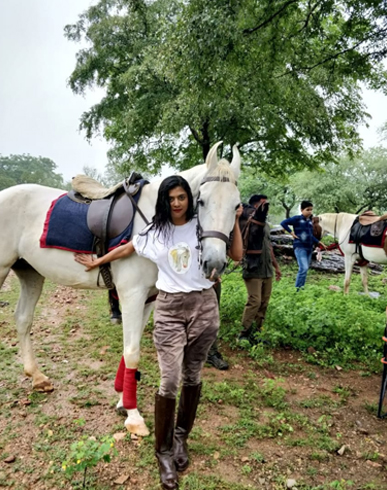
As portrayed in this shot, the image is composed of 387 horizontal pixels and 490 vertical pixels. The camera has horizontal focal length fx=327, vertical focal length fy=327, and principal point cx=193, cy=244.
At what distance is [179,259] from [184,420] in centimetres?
125

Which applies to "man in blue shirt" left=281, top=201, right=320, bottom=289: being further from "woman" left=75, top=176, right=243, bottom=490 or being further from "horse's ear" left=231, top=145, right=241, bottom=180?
"woman" left=75, top=176, right=243, bottom=490

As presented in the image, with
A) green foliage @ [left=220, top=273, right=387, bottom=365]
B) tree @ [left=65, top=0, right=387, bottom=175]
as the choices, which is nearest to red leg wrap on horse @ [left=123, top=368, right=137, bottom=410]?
green foliage @ [left=220, top=273, right=387, bottom=365]

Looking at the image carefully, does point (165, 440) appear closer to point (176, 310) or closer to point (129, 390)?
point (129, 390)

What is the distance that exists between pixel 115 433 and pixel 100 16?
1422cm

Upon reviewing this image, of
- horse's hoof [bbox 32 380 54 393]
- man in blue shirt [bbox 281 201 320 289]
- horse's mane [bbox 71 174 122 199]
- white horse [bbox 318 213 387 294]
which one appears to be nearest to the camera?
horse's mane [bbox 71 174 122 199]

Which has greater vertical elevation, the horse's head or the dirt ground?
the horse's head

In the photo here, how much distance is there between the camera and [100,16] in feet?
40.3

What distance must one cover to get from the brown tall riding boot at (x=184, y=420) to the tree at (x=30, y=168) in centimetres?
6600

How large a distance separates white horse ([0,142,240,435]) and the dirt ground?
317 millimetres

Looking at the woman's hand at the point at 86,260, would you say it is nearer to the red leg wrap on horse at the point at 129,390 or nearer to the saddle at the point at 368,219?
the red leg wrap on horse at the point at 129,390

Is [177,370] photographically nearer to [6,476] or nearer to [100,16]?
[6,476]

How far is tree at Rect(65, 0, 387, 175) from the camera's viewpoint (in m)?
4.39

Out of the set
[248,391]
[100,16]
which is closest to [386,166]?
[100,16]

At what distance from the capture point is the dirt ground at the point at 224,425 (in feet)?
7.66
